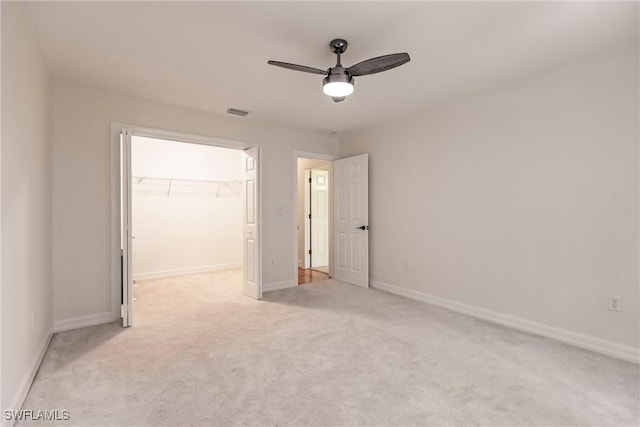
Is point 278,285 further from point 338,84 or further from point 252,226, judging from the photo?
point 338,84

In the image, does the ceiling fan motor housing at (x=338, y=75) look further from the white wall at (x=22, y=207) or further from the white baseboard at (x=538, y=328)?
the white baseboard at (x=538, y=328)

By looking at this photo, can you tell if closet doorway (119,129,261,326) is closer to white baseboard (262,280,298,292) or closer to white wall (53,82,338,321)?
white baseboard (262,280,298,292)

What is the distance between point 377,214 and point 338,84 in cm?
280

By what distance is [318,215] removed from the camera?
6.82 m

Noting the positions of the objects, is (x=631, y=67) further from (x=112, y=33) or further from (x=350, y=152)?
(x=112, y=33)

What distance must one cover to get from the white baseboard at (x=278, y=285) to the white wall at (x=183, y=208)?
2.13 meters

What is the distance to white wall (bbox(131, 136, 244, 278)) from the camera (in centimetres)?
570

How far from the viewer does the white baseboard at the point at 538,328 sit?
2643mm

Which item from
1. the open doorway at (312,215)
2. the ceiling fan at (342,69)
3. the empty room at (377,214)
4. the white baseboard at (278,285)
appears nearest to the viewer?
the empty room at (377,214)

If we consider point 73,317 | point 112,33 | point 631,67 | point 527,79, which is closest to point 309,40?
point 112,33

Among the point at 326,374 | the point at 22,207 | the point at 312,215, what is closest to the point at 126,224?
the point at 22,207

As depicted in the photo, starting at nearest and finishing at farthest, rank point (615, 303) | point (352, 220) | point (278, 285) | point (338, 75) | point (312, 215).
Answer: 1. point (338, 75)
2. point (615, 303)
3. point (278, 285)
4. point (352, 220)
5. point (312, 215)

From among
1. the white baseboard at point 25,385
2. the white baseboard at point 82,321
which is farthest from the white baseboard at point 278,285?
the white baseboard at point 25,385

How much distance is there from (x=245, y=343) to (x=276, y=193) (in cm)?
248
